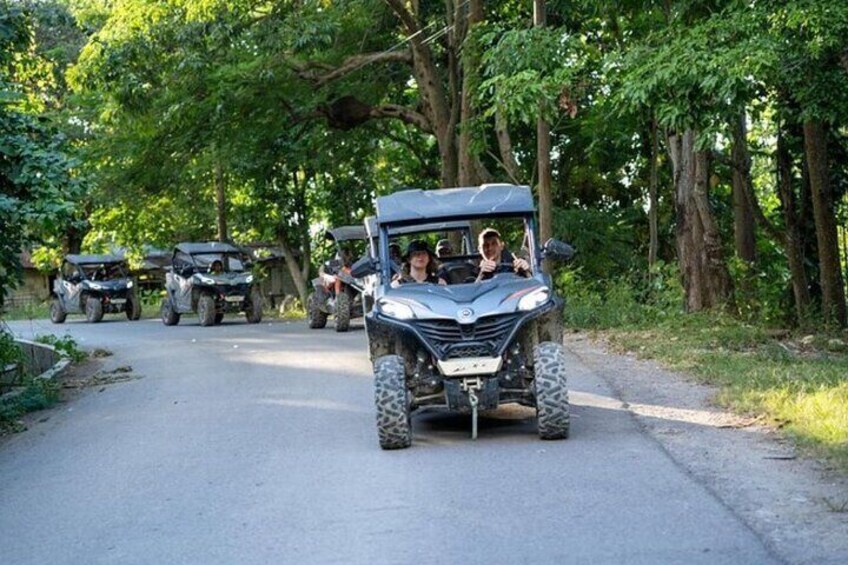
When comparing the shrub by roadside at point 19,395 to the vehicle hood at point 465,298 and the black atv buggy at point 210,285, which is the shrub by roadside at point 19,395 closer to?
the vehicle hood at point 465,298

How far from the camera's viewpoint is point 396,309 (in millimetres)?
10469

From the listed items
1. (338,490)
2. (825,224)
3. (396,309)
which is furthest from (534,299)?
(825,224)

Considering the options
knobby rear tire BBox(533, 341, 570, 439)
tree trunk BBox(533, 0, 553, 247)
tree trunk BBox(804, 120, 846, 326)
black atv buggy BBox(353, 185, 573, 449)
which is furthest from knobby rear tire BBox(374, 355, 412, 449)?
tree trunk BBox(804, 120, 846, 326)

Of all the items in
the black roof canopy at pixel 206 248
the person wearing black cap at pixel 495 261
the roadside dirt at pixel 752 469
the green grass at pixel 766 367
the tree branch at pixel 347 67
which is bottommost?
the roadside dirt at pixel 752 469

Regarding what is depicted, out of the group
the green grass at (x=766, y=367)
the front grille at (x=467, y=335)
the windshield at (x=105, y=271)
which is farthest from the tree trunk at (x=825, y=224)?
the windshield at (x=105, y=271)

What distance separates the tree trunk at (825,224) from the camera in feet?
71.9

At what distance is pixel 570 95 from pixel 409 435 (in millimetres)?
9605

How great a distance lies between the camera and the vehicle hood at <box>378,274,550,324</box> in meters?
10.2

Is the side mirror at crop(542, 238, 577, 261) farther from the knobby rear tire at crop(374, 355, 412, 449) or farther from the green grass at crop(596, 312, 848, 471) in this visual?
the green grass at crop(596, 312, 848, 471)

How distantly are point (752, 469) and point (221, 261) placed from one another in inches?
909

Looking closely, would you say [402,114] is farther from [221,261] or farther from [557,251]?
[557,251]

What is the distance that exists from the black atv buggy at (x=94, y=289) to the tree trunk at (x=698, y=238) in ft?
60.4

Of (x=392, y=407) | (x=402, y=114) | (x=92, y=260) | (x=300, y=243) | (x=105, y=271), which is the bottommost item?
(x=392, y=407)

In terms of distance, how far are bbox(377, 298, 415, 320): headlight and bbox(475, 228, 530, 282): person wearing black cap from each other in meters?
1.21
